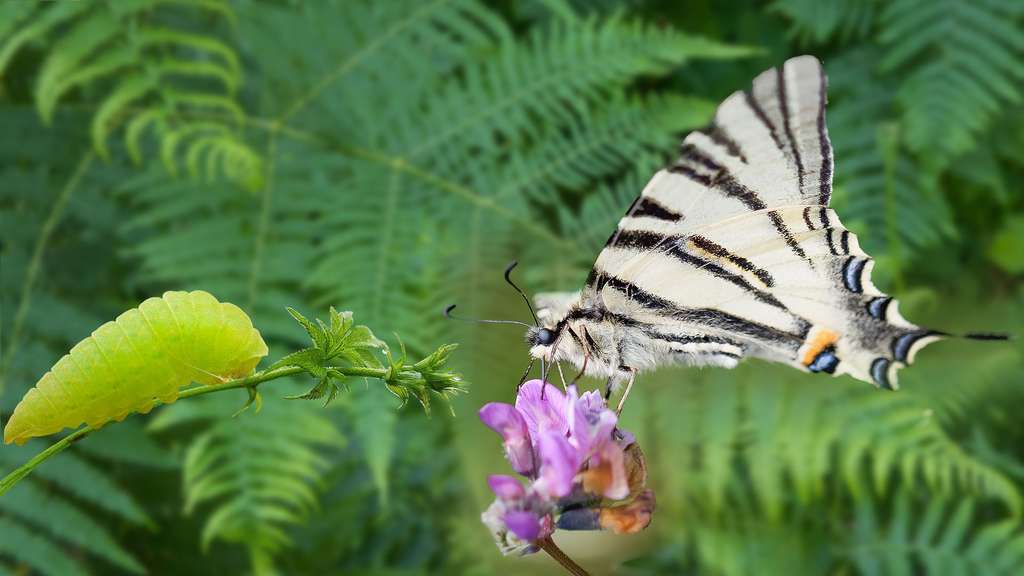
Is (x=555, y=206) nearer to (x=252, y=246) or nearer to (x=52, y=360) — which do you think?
(x=252, y=246)

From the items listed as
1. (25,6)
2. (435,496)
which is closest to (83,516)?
(435,496)

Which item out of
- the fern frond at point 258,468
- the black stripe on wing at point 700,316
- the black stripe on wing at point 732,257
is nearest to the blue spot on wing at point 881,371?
the black stripe on wing at point 700,316

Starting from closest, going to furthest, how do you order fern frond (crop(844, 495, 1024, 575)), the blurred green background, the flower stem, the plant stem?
the plant stem < the flower stem < the blurred green background < fern frond (crop(844, 495, 1024, 575))

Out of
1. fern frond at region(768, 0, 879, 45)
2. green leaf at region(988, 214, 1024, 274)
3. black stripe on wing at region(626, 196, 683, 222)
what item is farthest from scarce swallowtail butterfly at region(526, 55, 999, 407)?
green leaf at region(988, 214, 1024, 274)

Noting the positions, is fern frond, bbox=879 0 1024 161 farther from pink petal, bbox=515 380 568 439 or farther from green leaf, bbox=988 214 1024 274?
pink petal, bbox=515 380 568 439

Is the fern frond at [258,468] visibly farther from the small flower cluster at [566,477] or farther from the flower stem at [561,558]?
the flower stem at [561,558]

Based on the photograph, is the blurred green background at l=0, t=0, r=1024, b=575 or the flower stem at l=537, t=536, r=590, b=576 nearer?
the flower stem at l=537, t=536, r=590, b=576

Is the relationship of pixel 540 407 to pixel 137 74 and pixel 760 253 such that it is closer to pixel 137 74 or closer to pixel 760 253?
pixel 760 253
